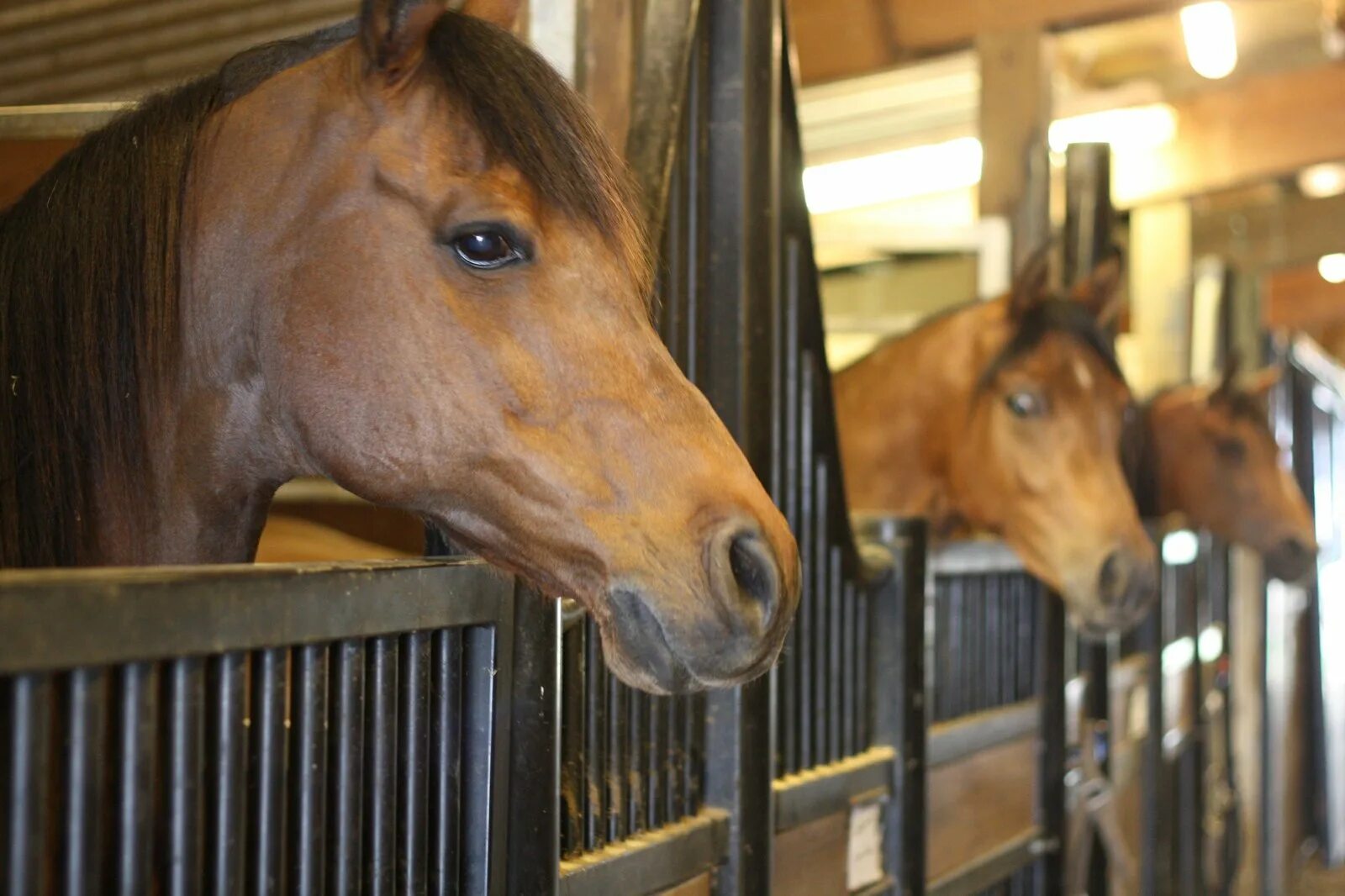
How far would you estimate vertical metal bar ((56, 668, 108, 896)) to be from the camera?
0.73 meters

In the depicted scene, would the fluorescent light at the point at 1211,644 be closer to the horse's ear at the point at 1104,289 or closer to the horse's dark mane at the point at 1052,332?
the horse's ear at the point at 1104,289

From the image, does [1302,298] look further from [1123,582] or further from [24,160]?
[24,160]

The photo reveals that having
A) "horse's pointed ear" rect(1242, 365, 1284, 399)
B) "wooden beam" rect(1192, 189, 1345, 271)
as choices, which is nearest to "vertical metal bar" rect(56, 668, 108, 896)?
"horse's pointed ear" rect(1242, 365, 1284, 399)

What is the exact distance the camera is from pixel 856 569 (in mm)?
1972

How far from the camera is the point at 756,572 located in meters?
1.04

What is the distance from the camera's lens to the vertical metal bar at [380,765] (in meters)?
0.96

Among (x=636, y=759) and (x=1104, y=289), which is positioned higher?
(x=1104, y=289)

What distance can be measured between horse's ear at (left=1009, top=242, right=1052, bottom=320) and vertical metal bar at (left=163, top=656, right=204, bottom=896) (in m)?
2.39

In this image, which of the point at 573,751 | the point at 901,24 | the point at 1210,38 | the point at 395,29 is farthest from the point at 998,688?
the point at 1210,38

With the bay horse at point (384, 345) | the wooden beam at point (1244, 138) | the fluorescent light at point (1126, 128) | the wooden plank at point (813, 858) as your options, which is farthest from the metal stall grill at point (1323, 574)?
the bay horse at point (384, 345)

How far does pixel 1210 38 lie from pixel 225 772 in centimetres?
494

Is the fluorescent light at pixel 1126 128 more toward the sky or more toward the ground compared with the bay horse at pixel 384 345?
more toward the sky

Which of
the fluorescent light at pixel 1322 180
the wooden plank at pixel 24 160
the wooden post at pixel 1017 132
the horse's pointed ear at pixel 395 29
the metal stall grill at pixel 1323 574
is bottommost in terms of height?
the metal stall grill at pixel 1323 574

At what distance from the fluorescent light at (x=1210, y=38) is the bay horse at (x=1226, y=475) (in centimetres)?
122
